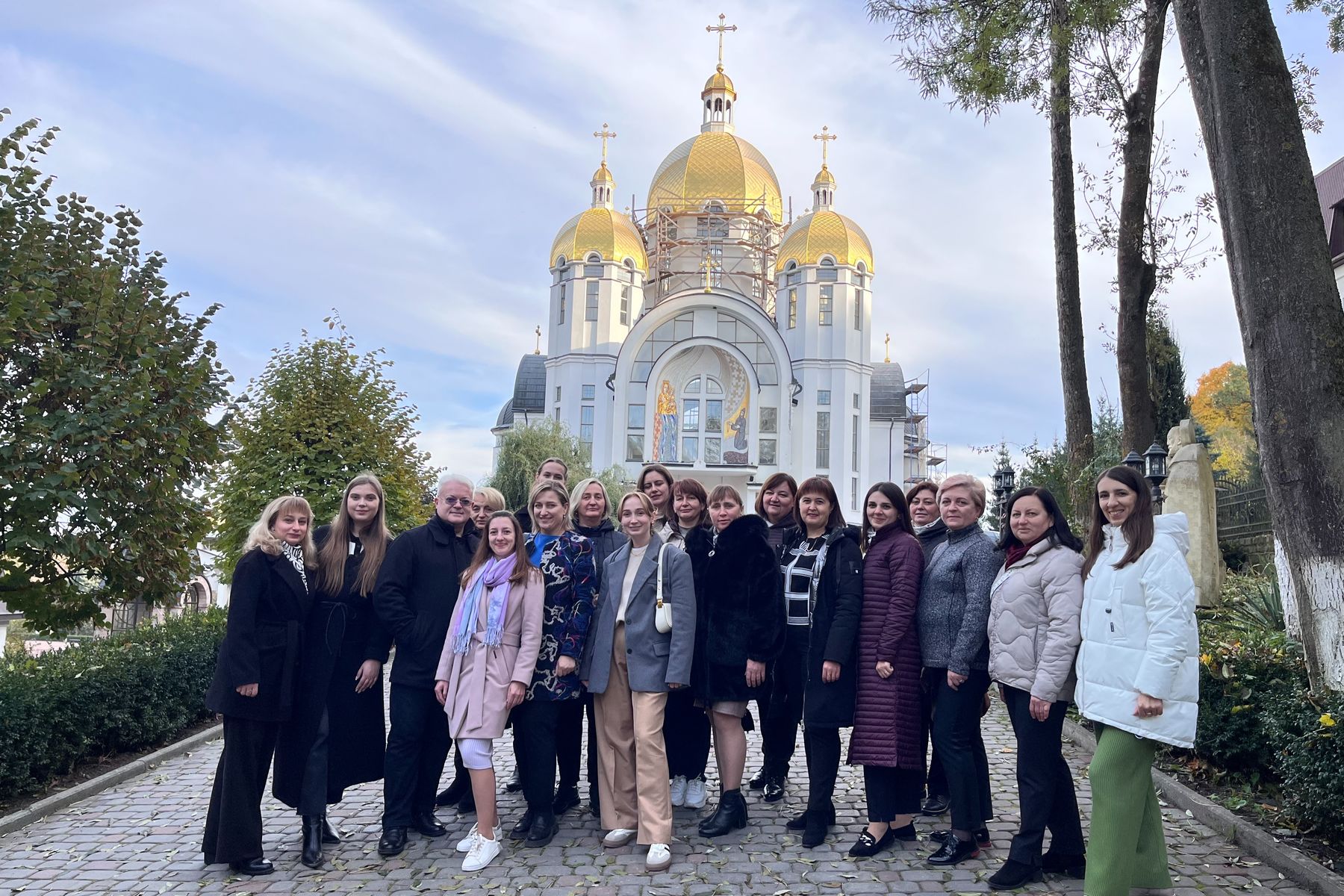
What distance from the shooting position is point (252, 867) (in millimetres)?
5117

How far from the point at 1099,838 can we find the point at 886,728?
1163 millimetres

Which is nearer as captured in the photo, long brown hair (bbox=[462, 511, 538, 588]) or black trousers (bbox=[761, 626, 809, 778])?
long brown hair (bbox=[462, 511, 538, 588])

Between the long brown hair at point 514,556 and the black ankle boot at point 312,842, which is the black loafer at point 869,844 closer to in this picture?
the long brown hair at point 514,556

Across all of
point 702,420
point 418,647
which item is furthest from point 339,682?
point 702,420

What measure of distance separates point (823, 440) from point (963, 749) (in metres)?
38.1

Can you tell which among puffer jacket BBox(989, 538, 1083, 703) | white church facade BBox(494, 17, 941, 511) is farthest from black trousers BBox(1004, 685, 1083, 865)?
white church facade BBox(494, 17, 941, 511)

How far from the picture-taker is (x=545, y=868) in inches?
201

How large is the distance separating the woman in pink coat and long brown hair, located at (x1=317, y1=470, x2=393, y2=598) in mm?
569

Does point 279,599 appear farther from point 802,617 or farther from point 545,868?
point 802,617

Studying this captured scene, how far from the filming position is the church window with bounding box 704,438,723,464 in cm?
4238

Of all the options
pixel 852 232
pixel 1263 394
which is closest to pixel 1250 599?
pixel 1263 394

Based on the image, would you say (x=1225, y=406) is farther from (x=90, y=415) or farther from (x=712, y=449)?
(x=90, y=415)

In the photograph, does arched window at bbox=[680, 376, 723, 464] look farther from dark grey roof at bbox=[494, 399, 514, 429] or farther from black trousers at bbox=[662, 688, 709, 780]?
black trousers at bbox=[662, 688, 709, 780]

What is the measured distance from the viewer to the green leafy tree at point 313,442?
1413 centimetres
